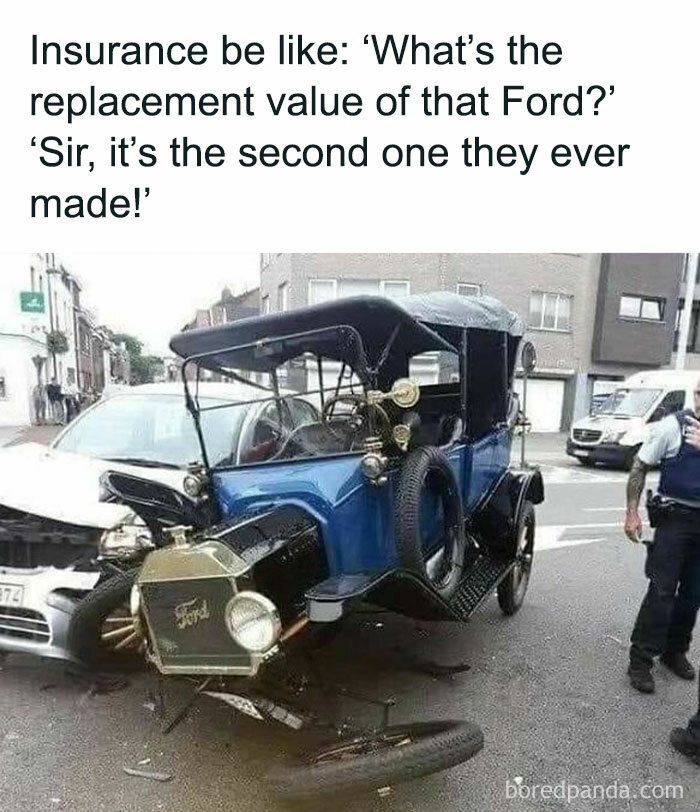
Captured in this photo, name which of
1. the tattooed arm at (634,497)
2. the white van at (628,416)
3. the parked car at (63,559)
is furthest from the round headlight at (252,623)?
the white van at (628,416)

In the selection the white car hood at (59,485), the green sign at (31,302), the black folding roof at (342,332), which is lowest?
the white car hood at (59,485)

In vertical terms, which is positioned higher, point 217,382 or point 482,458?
point 217,382

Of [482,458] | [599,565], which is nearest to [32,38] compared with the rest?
[482,458]

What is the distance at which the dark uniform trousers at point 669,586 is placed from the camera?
326 centimetres

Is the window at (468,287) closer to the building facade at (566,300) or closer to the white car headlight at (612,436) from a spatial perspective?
the building facade at (566,300)

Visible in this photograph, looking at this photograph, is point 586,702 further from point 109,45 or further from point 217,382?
point 109,45

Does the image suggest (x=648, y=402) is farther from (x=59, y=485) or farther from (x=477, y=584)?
(x=59, y=485)

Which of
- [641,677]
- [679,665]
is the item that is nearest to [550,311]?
[679,665]

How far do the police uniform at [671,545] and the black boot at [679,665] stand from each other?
0.26 meters

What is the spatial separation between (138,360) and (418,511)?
73.1 metres

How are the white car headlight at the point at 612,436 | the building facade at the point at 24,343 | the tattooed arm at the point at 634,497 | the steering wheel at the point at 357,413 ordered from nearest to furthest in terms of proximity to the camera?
the steering wheel at the point at 357,413 < the tattooed arm at the point at 634,497 < the white car headlight at the point at 612,436 < the building facade at the point at 24,343

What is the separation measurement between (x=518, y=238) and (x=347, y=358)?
1.22m

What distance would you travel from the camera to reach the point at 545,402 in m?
20.0

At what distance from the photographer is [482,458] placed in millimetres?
4199
